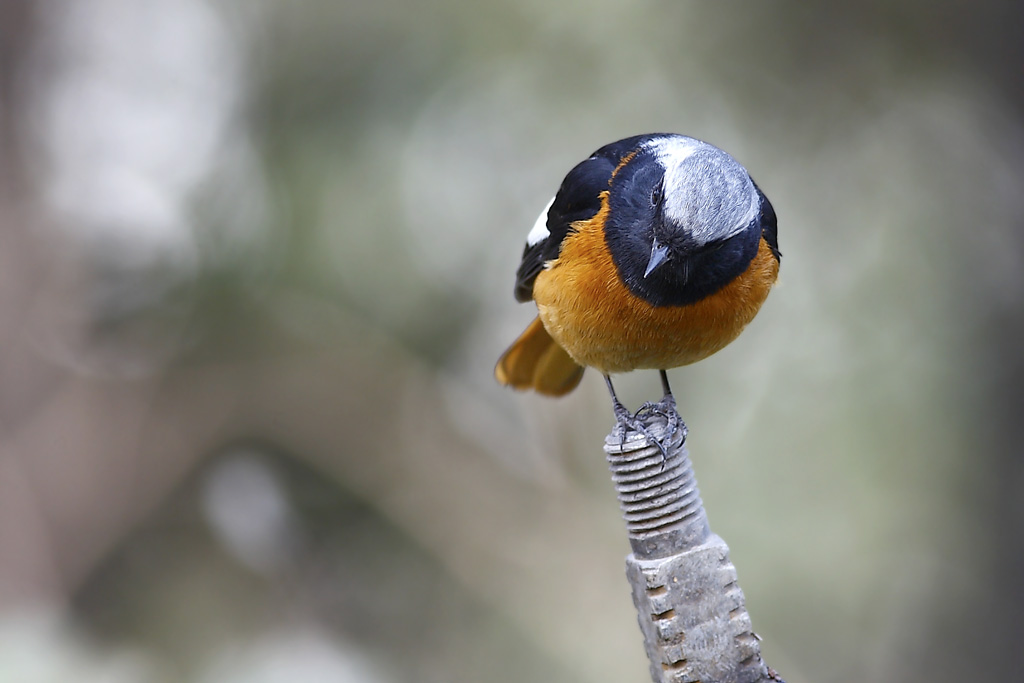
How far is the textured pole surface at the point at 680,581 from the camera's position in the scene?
1.91 meters

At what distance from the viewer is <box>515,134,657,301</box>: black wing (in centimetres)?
292

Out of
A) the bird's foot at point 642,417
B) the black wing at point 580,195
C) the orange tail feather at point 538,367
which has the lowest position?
the bird's foot at point 642,417

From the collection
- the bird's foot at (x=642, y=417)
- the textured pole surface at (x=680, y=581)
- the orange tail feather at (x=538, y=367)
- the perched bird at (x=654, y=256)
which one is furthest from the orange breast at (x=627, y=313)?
the textured pole surface at (x=680, y=581)

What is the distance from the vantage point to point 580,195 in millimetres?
2957

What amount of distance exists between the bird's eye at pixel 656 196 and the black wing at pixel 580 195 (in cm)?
25

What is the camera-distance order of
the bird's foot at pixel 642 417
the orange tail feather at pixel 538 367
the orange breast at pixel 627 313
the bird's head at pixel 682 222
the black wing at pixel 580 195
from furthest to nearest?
→ the orange tail feather at pixel 538 367
the black wing at pixel 580 195
the bird's foot at pixel 642 417
the orange breast at pixel 627 313
the bird's head at pixel 682 222

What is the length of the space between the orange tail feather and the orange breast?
534mm

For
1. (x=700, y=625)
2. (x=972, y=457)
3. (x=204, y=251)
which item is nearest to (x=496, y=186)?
(x=204, y=251)

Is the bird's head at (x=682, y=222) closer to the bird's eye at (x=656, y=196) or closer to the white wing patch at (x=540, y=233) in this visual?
the bird's eye at (x=656, y=196)

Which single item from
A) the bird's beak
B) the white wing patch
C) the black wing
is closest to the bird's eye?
the bird's beak

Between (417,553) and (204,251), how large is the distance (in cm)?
206

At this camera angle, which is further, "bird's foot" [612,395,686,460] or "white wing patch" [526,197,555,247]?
"white wing patch" [526,197,555,247]

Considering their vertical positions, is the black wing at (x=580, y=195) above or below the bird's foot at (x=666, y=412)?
above

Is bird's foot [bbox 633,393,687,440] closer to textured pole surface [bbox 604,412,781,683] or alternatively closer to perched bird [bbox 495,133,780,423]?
perched bird [bbox 495,133,780,423]
